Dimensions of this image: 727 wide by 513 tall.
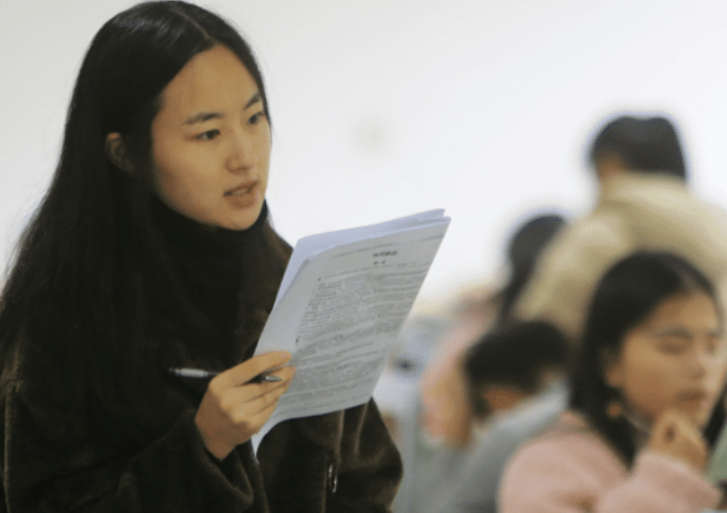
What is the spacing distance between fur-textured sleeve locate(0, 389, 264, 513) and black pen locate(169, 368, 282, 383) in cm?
4

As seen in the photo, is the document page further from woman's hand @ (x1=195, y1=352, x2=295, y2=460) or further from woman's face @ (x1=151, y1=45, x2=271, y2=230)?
woman's face @ (x1=151, y1=45, x2=271, y2=230)

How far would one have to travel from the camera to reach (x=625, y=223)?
143 centimetres

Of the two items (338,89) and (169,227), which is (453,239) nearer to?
(338,89)

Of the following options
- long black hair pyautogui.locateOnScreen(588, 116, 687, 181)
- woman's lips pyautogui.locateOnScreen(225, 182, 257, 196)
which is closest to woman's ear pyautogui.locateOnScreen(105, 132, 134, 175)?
woman's lips pyautogui.locateOnScreen(225, 182, 257, 196)

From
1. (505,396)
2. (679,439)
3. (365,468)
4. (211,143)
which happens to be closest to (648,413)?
(679,439)

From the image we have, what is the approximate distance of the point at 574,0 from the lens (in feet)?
4.93

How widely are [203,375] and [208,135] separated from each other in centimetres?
27

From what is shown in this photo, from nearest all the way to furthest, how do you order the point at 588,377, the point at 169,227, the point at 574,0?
1. the point at 169,227
2. the point at 588,377
3. the point at 574,0

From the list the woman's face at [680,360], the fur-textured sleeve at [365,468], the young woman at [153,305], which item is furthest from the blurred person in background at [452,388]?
the young woman at [153,305]

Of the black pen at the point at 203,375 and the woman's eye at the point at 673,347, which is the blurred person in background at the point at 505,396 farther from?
the black pen at the point at 203,375

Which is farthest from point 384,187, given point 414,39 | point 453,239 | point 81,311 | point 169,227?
point 81,311

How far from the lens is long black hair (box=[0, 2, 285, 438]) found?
72 cm

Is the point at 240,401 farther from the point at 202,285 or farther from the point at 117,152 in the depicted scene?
the point at 117,152

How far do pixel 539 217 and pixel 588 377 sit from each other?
1.20 ft
